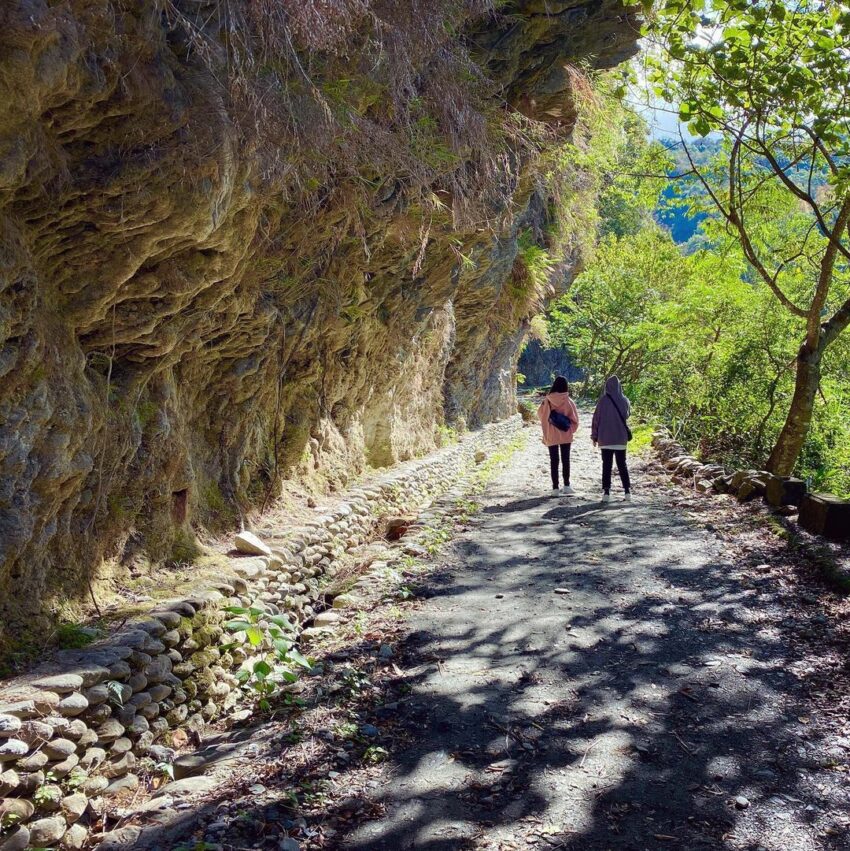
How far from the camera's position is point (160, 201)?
4.20 m

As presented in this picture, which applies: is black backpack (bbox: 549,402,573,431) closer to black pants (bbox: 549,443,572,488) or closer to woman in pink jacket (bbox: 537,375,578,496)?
woman in pink jacket (bbox: 537,375,578,496)

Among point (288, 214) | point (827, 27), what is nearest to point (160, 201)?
point (288, 214)

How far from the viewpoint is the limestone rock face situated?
12.4 feet

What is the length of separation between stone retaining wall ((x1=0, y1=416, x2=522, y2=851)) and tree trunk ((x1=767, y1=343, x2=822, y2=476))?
22.5 feet

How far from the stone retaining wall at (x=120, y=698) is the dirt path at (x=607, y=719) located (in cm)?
131

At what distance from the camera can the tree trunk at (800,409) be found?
Result: 9.51m

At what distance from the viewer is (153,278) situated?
480 cm

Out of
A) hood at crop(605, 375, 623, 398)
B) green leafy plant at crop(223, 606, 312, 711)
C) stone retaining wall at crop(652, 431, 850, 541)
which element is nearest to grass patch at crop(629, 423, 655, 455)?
stone retaining wall at crop(652, 431, 850, 541)

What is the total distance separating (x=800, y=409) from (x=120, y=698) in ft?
29.9

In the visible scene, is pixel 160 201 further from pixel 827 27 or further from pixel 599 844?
pixel 827 27

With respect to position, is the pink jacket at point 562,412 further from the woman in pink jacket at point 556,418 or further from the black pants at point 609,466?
the black pants at point 609,466

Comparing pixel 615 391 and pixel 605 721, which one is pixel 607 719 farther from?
pixel 615 391

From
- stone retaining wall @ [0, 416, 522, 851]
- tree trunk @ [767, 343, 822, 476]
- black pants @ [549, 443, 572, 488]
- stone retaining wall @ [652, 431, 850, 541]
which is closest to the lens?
stone retaining wall @ [0, 416, 522, 851]

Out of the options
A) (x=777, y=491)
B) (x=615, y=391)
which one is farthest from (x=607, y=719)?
(x=615, y=391)
